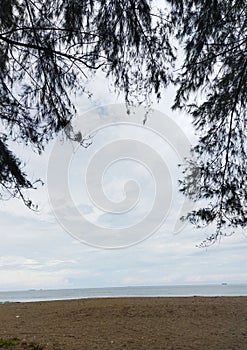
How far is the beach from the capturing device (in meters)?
4.12

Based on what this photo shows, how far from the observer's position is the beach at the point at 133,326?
4.12 metres

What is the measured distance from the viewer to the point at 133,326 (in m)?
4.96

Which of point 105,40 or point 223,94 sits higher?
point 105,40

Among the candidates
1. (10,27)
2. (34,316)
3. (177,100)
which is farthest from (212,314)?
(10,27)

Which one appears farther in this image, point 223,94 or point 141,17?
point 223,94

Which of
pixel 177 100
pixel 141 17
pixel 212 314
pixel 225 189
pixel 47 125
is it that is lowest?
pixel 212 314

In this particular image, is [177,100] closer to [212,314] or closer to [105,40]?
[105,40]

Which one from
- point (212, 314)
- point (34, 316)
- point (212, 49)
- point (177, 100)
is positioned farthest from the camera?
point (34, 316)

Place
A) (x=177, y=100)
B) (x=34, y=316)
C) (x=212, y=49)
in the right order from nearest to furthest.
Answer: (x=212, y=49), (x=177, y=100), (x=34, y=316)

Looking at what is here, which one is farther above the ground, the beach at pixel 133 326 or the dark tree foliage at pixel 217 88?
the dark tree foliage at pixel 217 88

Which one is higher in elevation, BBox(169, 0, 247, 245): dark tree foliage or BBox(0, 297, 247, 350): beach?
BBox(169, 0, 247, 245): dark tree foliage

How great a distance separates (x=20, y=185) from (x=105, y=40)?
4.69ft

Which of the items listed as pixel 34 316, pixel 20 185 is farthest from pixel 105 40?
pixel 34 316

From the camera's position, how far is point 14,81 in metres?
3.69
